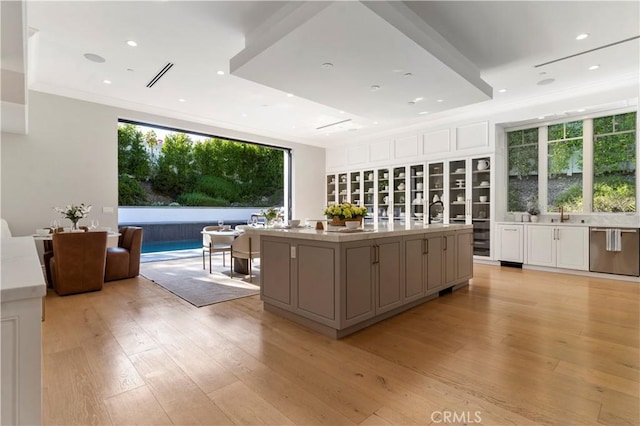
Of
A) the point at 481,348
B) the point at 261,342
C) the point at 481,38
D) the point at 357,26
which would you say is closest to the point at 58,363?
the point at 261,342

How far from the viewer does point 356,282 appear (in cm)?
269

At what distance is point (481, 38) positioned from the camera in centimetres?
351

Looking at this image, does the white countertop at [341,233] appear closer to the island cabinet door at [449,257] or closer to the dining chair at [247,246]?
the island cabinet door at [449,257]

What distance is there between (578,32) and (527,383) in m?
3.69

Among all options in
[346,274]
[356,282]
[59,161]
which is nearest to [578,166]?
[356,282]

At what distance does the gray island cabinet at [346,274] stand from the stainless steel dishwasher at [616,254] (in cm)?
303

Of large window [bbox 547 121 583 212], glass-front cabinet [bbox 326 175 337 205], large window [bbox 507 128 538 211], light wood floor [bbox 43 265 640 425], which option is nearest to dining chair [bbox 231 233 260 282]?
light wood floor [bbox 43 265 640 425]

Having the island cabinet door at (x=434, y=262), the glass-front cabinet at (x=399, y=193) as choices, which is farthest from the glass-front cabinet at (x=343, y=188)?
the island cabinet door at (x=434, y=262)

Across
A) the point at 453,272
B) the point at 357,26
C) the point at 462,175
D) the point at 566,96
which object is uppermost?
the point at 566,96

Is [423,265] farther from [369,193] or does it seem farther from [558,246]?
[369,193]

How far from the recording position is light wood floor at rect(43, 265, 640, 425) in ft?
5.50

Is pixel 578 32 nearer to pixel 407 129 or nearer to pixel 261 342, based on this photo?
pixel 407 129

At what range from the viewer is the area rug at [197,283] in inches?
153

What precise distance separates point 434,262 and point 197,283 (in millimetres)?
3288
